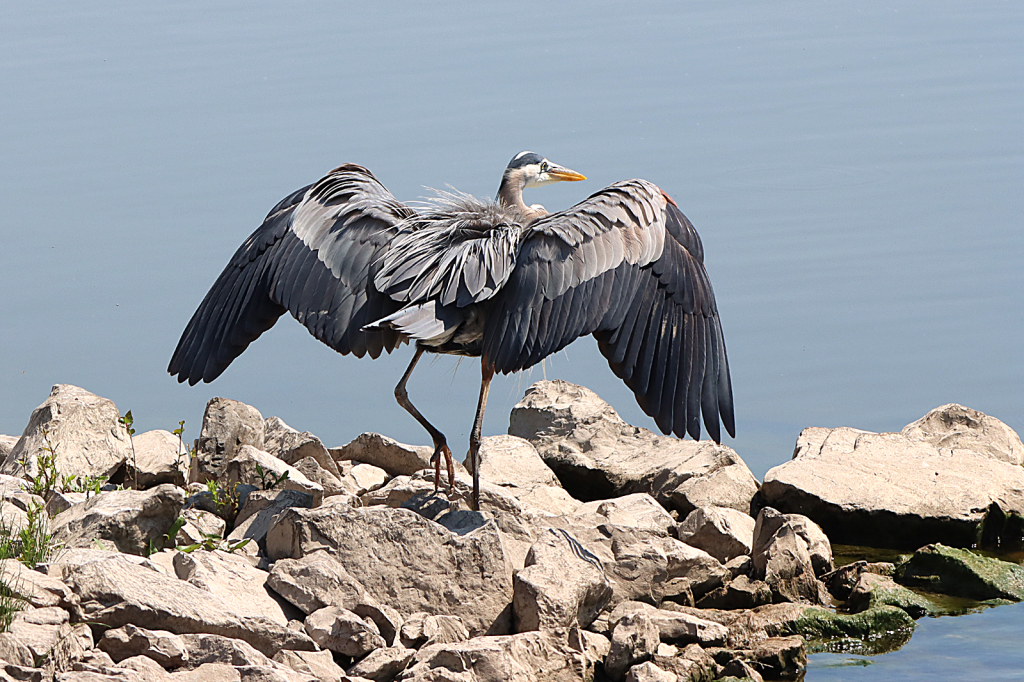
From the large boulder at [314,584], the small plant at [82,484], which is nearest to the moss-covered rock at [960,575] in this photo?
the large boulder at [314,584]

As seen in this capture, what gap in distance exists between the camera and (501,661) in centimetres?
481

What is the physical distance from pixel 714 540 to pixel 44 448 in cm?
365

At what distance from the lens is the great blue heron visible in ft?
19.1

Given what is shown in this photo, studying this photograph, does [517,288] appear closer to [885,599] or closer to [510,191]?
[510,191]

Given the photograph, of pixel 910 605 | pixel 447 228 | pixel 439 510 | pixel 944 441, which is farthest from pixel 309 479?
pixel 944 441

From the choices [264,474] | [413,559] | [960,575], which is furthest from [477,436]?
[960,575]

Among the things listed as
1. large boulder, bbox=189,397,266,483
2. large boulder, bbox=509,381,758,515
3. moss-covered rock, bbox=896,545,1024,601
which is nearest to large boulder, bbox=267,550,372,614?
large boulder, bbox=189,397,266,483

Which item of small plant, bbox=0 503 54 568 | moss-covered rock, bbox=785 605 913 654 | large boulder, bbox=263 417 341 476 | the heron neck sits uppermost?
the heron neck

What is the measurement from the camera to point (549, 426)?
8.51 meters

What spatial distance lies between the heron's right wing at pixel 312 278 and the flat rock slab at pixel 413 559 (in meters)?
0.93

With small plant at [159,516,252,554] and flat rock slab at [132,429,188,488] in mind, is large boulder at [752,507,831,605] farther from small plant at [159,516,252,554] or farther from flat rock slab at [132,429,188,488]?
flat rock slab at [132,429,188,488]

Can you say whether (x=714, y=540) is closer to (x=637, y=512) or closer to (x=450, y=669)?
(x=637, y=512)

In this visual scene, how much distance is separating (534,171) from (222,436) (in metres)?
2.44

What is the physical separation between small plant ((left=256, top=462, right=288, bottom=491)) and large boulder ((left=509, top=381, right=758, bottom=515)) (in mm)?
2277
